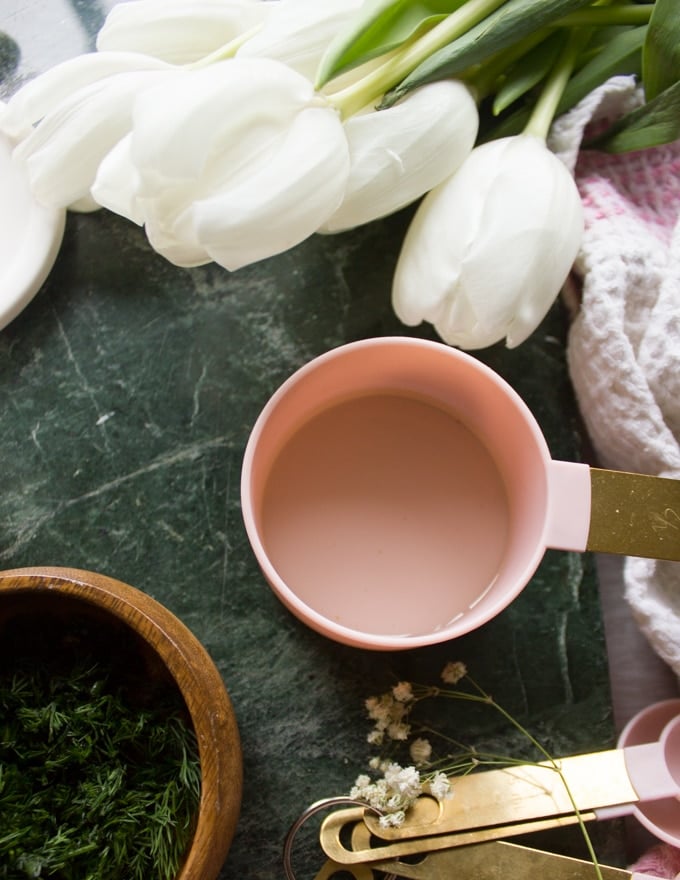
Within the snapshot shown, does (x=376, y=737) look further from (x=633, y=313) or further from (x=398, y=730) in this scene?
(x=633, y=313)

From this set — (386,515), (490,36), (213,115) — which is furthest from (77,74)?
(386,515)

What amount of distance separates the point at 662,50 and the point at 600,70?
0.05m

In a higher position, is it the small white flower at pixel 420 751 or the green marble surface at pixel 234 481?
the green marble surface at pixel 234 481

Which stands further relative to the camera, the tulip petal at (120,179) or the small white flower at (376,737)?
the small white flower at (376,737)

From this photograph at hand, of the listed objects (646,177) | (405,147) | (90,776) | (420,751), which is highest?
(405,147)

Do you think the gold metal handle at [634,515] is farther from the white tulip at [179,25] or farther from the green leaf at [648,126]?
the white tulip at [179,25]

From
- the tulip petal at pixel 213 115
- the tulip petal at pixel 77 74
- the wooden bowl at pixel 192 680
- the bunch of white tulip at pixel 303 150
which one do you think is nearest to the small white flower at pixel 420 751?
the wooden bowl at pixel 192 680

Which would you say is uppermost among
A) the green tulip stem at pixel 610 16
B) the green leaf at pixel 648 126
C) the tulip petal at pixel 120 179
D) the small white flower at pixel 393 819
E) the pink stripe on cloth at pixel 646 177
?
the tulip petal at pixel 120 179

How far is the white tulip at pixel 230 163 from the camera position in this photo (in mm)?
496

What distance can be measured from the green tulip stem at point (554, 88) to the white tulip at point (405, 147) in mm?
46

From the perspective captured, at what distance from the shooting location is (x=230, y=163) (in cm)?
52

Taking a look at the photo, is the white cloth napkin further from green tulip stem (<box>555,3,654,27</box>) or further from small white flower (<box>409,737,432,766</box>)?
small white flower (<box>409,737,432,766</box>)

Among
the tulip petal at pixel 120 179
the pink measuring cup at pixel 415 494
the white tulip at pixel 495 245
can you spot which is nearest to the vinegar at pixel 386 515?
the pink measuring cup at pixel 415 494

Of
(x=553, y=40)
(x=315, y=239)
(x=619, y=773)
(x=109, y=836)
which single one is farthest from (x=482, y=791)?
(x=553, y=40)
